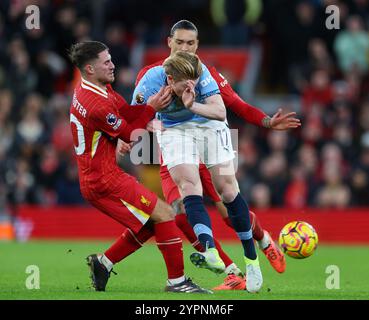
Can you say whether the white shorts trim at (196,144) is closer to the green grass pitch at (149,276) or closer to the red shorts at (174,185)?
the red shorts at (174,185)

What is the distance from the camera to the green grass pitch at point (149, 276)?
9.37 metres

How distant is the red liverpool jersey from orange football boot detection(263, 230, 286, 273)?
5.75 ft

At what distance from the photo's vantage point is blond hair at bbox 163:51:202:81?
9.55 m

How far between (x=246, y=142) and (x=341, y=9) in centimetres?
329

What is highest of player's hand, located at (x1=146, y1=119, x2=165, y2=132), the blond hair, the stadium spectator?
the stadium spectator

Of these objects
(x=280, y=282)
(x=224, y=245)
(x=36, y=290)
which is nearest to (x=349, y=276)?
(x=280, y=282)

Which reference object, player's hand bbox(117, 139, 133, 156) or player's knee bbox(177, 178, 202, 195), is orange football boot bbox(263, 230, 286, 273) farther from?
player's hand bbox(117, 139, 133, 156)

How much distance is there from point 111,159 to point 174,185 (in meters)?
0.97

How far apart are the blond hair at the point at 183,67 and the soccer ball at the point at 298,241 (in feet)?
5.63

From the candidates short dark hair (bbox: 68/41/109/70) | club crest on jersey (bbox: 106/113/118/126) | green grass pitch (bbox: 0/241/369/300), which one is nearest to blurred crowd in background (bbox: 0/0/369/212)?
green grass pitch (bbox: 0/241/369/300)

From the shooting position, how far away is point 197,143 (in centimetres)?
1005

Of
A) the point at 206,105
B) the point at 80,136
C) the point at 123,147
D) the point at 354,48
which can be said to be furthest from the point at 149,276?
the point at 354,48

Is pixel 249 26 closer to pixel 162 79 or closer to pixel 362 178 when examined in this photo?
pixel 362 178

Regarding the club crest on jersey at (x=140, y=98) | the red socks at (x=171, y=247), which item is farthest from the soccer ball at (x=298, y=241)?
the club crest on jersey at (x=140, y=98)
